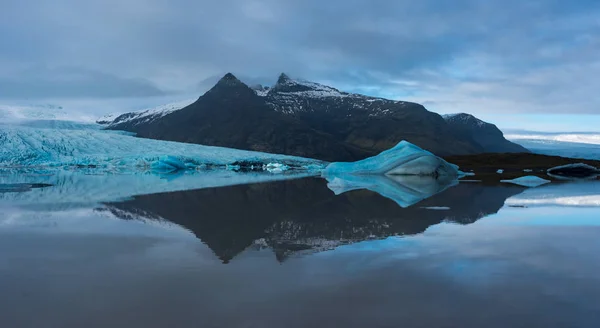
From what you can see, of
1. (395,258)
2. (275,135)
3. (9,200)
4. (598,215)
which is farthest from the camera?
(275,135)

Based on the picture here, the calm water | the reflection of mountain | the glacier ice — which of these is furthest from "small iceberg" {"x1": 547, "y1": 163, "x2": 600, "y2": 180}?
the calm water

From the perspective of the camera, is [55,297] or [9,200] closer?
[55,297]

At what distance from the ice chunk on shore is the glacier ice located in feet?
59.4

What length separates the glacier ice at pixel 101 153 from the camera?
1506 inches

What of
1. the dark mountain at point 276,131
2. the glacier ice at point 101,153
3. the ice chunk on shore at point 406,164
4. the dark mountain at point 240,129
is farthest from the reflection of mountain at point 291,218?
the dark mountain at point 240,129

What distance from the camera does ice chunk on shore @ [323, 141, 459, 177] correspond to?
2880cm

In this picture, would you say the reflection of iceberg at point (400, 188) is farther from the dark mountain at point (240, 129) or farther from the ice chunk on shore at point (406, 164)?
the dark mountain at point (240, 129)

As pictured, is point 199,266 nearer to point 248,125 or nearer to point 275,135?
point 275,135

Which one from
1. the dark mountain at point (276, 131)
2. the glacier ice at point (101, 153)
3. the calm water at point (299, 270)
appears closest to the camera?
the calm water at point (299, 270)

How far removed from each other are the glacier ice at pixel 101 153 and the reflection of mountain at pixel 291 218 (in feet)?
93.7

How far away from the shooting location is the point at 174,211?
372 inches

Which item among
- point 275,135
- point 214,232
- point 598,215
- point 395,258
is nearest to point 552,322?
point 395,258

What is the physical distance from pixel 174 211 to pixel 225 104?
17681 centimetres

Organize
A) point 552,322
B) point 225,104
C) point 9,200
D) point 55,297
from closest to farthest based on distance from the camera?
point 552,322
point 55,297
point 9,200
point 225,104
